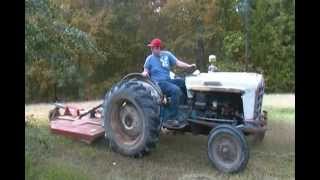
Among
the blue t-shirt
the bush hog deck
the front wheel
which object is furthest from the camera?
the blue t-shirt

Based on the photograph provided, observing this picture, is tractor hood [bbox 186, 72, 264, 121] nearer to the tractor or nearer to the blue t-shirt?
the tractor

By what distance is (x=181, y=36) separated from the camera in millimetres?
20531

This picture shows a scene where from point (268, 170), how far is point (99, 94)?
550 inches

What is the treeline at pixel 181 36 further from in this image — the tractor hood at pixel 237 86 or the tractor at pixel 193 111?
the tractor hood at pixel 237 86

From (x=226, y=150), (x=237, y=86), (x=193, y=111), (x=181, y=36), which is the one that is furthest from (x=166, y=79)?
(x=181, y=36)

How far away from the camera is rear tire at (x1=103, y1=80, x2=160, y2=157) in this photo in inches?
261

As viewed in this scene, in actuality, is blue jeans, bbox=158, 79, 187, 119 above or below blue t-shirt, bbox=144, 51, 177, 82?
below

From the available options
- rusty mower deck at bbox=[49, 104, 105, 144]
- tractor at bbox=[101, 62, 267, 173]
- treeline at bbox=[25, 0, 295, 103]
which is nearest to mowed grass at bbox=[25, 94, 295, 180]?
rusty mower deck at bbox=[49, 104, 105, 144]

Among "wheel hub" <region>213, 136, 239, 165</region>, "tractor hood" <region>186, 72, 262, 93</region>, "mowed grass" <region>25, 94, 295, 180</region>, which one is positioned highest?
"tractor hood" <region>186, 72, 262, 93</region>

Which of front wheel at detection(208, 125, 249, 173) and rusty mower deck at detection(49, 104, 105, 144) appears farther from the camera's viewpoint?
rusty mower deck at detection(49, 104, 105, 144)

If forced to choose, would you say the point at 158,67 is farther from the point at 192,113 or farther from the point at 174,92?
the point at 192,113

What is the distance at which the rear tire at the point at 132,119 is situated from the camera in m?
6.63

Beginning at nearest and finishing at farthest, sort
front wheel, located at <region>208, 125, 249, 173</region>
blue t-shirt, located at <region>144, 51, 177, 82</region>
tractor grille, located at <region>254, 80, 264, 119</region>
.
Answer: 1. front wheel, located at <region>208, 125, 249, 173</region>
2. tractor grille, located at <region>254, 80, 264, 119</region>
3. blue t-shirt, located at <region>144, 51, 177, 82</region>
